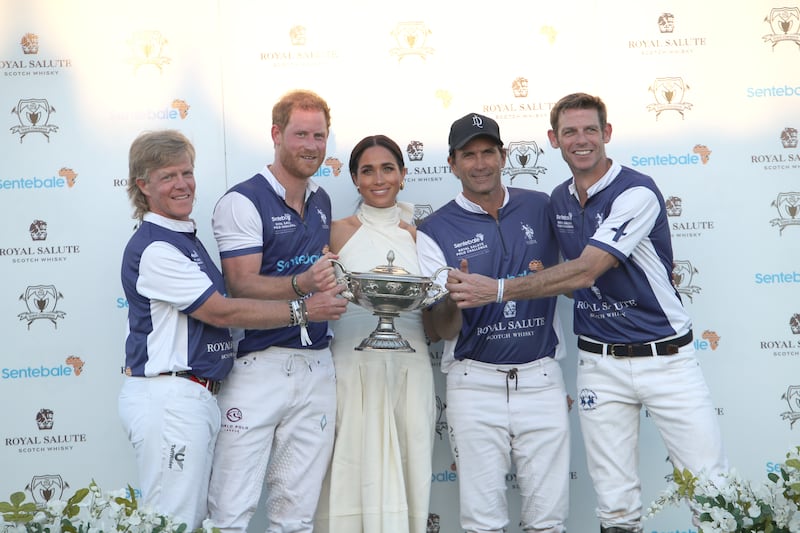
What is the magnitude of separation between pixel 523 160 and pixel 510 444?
1.62 metres

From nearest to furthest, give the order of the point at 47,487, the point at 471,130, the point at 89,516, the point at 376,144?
the point at 89,516 → the point at 471,130 → the point at 376,144 → the point at 47,487

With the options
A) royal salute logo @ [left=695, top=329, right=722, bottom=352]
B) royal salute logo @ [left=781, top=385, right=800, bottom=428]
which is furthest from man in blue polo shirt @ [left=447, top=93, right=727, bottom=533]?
royal salute logo @ [left=781, top=385, right=800, bottom=428]

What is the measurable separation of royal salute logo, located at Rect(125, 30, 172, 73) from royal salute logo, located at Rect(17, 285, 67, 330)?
1.30 meters

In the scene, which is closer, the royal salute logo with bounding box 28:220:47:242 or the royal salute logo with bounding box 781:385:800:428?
the royal salute logo with bounding box 28:220:47:242

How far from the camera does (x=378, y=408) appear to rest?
4074 mm

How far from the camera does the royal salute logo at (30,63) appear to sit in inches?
181

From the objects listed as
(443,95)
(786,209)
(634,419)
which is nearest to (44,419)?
(443,95)

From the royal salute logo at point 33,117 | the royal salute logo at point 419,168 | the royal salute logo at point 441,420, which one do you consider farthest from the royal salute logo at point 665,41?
the royal salute logo at point 33,117

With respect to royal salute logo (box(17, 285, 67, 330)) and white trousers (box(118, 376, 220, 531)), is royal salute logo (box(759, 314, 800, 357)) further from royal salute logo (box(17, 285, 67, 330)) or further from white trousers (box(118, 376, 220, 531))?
royal salute logo (box(17, 285, 67, 330))

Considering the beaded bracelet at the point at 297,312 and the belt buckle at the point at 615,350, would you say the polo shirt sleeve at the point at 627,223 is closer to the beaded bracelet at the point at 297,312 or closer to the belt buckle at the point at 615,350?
the belt buckle at the point at 615,350

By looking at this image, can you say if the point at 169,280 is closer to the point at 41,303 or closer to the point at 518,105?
the point at 41,303

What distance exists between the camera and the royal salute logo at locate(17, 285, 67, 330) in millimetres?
4590

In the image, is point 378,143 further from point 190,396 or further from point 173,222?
point 190,396

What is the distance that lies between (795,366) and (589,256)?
70.0 inches
